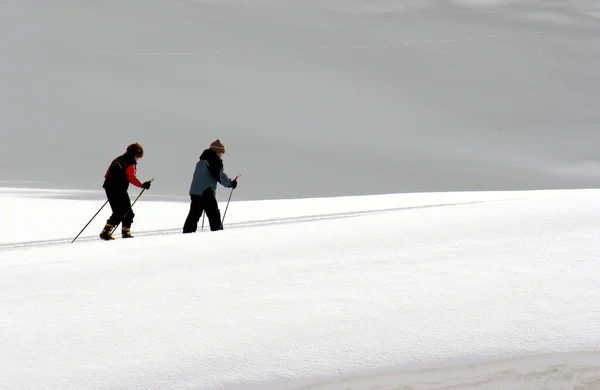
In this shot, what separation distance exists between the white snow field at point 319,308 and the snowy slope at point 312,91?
14808 mm

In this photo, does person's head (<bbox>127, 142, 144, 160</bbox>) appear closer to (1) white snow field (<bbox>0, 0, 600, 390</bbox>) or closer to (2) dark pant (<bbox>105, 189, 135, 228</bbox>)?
(2) dark pant (<bbox>105, 189, 135, 228</bbox>)

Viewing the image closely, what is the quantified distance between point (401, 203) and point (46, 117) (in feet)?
66.9

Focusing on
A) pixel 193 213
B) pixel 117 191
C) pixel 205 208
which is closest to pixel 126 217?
pixel 117 191

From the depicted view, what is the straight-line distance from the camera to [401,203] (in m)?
14.6

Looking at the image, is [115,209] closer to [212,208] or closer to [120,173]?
[120,173]

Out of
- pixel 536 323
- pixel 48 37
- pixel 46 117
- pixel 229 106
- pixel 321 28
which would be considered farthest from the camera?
pixel 321 28

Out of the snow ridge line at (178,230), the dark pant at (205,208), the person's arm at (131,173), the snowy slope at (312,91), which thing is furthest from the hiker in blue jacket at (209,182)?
A: the snowy slope at (312,91)

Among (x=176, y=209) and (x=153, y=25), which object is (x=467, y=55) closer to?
(x=153, y=25)

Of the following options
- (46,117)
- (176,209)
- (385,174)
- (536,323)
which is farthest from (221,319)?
(46,117)

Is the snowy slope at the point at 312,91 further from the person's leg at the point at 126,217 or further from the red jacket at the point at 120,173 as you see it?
the red jacket at the point at 120,173

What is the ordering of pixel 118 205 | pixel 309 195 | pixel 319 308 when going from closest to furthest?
1. pixel 319 308
2. pixel 118 205
3. pixel 309 195

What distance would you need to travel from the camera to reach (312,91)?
1457 inches

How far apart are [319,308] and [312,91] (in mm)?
32283

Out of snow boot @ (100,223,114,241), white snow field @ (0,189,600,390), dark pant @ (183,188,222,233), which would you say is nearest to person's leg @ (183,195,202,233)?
dark pant @ (183,188,222,233)
